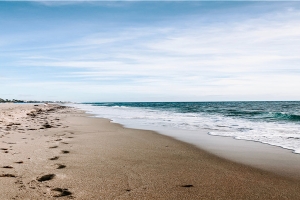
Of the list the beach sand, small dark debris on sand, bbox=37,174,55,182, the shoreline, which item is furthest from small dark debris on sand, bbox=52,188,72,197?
the shoreline

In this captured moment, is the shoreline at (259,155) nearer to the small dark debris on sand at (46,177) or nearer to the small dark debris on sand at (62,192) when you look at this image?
the small dark debris on sand at (62,192)

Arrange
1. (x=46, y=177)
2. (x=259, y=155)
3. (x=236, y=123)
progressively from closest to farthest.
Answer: (x=46, y=177)
(x=259, y=155)
(x=236, y=123)

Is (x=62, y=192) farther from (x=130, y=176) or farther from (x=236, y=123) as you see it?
(x=236, y=123)

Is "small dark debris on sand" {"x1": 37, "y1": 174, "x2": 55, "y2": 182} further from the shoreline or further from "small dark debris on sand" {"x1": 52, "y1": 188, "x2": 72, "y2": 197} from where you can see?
the shoreline

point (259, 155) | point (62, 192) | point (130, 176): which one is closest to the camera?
point (62, 192)

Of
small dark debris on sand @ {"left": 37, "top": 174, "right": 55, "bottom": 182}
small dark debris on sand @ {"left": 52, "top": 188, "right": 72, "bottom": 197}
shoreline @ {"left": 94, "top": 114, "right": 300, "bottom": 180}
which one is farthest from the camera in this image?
Result: shoreline @ {"left": 94, "top": 114, "right": 300, "bottom": 180}

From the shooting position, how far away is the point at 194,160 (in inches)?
257

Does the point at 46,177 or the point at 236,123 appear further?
the point at 236,123

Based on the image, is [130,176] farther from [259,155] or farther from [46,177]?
[259,155]

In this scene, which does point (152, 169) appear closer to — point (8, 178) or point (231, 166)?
point (231, 166)

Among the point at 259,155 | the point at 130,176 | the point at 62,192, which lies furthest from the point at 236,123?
the point at 62,192

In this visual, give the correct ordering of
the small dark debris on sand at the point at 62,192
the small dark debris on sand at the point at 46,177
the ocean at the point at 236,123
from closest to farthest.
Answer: the small dark debris on sand at the point at 62,192 < the small dark debris on sand at the point at 46,177 < the ocean at the point at 236,123

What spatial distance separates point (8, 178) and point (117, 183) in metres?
1.94

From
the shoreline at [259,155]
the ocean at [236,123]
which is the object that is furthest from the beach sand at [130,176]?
the ocean at [236,123]
